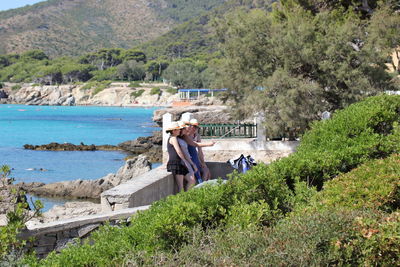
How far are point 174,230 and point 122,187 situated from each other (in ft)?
12.3

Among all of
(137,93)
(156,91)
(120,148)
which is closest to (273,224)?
(120,148)

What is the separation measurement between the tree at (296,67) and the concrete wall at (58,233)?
10.4 m

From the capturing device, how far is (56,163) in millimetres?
36500

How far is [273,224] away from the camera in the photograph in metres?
5.61

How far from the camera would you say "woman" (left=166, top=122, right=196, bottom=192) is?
963 centimetres

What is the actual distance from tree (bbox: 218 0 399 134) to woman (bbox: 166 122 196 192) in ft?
23.1

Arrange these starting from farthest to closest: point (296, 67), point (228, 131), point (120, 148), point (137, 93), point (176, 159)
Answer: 1. point (137, 93)
2. point (120, 148)
3. point (228, 131)
4. point (296, 67)
5. point (176, 159)

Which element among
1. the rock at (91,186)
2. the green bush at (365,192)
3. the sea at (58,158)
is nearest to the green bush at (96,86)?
the sea at (58,158)

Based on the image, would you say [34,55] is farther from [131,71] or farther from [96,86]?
[131,71]

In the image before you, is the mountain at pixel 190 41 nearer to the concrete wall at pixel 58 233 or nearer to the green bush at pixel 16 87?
the green bush at pixel 16 87

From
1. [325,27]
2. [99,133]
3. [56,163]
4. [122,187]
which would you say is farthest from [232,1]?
[122,187]

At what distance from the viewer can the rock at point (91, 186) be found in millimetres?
21719

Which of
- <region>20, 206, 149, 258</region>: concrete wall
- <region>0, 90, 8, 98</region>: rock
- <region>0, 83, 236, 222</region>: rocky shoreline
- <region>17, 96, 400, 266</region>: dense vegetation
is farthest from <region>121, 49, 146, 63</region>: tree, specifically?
<region>20, 206, 149, 258</region>: concrete wall

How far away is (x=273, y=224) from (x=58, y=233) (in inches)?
104
